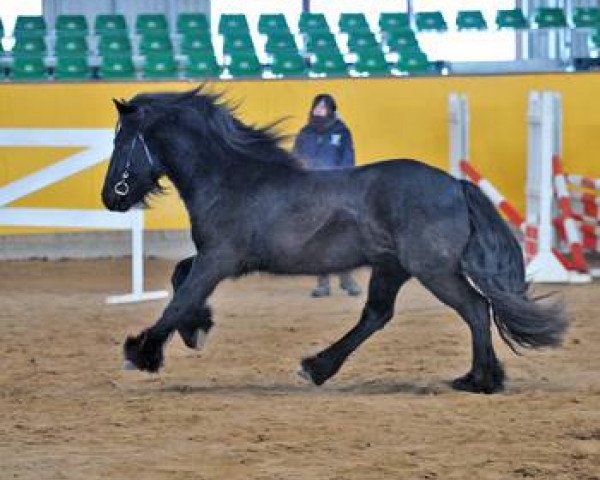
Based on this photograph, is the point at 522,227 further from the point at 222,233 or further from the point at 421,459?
the point at 421,459

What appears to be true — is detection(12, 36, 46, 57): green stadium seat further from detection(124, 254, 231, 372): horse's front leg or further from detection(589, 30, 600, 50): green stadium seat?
detection(124, 254, 231, 372): horse's front leg

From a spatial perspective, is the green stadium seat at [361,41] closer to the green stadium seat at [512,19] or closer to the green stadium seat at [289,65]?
the green stadium seat at [289,65]

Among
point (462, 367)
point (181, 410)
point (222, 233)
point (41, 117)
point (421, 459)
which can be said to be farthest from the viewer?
point (41, 117)

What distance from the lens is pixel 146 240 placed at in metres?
16.0

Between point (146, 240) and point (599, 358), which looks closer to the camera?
point (599, 358)

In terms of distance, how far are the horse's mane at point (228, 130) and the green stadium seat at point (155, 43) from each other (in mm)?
10427

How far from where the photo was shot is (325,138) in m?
12.4

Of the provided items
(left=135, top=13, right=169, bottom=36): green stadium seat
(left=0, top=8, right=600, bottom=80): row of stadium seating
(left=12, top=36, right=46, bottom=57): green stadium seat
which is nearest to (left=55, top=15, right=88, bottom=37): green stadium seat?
(left=0, top=8, right=600, bottom=80): row of stadium seating

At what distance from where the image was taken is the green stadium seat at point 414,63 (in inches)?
724

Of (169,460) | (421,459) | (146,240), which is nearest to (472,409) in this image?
(421,459)

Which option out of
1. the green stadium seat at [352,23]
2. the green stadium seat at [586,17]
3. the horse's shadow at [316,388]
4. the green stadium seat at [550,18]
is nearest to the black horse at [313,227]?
the horse's shadow at [316,388]

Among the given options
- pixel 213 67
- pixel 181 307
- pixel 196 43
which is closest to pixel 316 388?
pixel 181 307

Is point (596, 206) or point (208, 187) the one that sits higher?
point (208, 187)

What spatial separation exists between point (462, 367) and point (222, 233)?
70.2 inches
